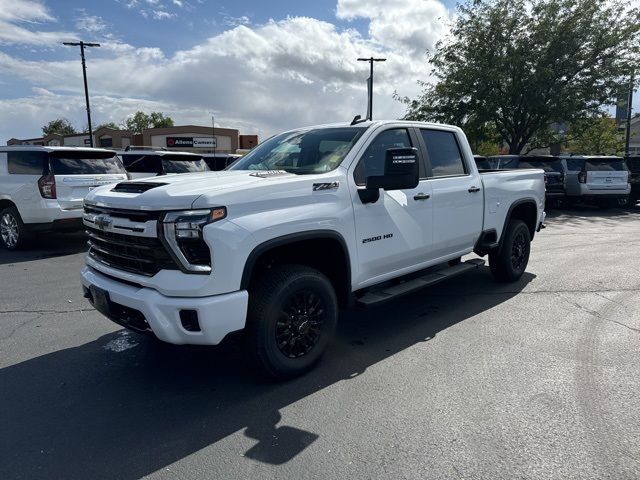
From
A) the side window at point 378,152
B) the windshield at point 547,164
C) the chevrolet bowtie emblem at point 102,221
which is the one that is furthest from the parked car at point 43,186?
the windshield at point 547,164

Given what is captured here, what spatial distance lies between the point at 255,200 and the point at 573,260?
6399mm

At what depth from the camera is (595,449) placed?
8.99 feet

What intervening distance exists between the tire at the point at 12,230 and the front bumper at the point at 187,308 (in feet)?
21.8

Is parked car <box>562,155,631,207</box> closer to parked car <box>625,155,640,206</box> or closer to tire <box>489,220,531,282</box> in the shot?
parked car <box>625,155,640,206</box>

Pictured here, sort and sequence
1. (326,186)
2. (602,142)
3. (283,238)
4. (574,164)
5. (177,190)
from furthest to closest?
(602,142) < (574,164) < (326,186) < (283,238) < (177,190)

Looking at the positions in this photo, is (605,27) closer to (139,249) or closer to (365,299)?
(365,299)

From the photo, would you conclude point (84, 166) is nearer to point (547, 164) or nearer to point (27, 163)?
point (27, 163)

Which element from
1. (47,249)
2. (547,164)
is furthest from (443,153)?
(547,164)

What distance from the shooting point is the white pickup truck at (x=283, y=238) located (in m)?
3.06

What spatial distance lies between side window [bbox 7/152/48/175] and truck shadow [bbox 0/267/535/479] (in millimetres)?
5228

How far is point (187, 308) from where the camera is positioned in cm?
301

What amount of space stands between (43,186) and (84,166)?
810 millimetres

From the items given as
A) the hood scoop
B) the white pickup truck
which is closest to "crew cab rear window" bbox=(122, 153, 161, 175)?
the white pickup truck

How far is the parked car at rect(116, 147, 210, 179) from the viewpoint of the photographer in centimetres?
1205
